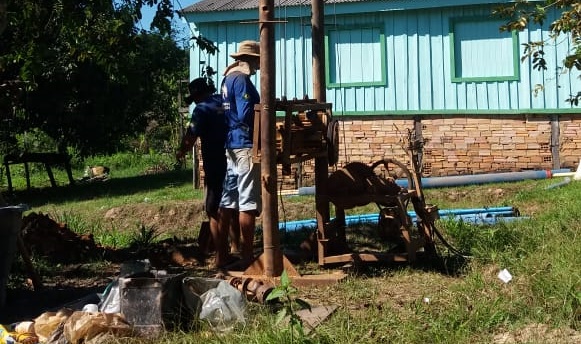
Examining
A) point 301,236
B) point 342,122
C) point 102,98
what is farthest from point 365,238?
point 102,98

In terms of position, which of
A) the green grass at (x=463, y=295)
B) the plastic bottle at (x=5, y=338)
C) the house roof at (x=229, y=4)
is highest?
the house roof at (x=229, y=4)

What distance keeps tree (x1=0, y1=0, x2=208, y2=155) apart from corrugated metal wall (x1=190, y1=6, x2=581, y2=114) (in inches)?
99.8

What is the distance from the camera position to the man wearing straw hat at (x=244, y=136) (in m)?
6.63

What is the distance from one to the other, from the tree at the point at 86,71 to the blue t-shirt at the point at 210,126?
122 centimetres

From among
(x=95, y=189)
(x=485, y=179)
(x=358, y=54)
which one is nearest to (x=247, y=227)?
(x=485, y=179)

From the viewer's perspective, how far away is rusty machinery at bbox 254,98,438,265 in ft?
20.9

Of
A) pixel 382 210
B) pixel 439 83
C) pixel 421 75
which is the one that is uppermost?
pixel 421 75

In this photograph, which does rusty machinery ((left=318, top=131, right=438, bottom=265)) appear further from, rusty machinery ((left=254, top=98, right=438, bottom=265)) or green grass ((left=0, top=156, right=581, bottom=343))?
green grass ((left=0, top=156, right=581, bottom=343))

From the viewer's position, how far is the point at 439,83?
1391 cm

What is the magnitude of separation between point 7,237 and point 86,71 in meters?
11.3

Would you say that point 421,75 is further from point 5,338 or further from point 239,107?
point 5,338

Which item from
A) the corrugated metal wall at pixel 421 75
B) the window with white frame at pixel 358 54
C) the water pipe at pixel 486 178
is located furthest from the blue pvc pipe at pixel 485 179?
the window with white frame at pixel 358 54

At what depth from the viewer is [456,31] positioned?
543 inches

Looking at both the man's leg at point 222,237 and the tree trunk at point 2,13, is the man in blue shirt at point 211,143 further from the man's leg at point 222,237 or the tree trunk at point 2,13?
the tree trunk at point 2,13
